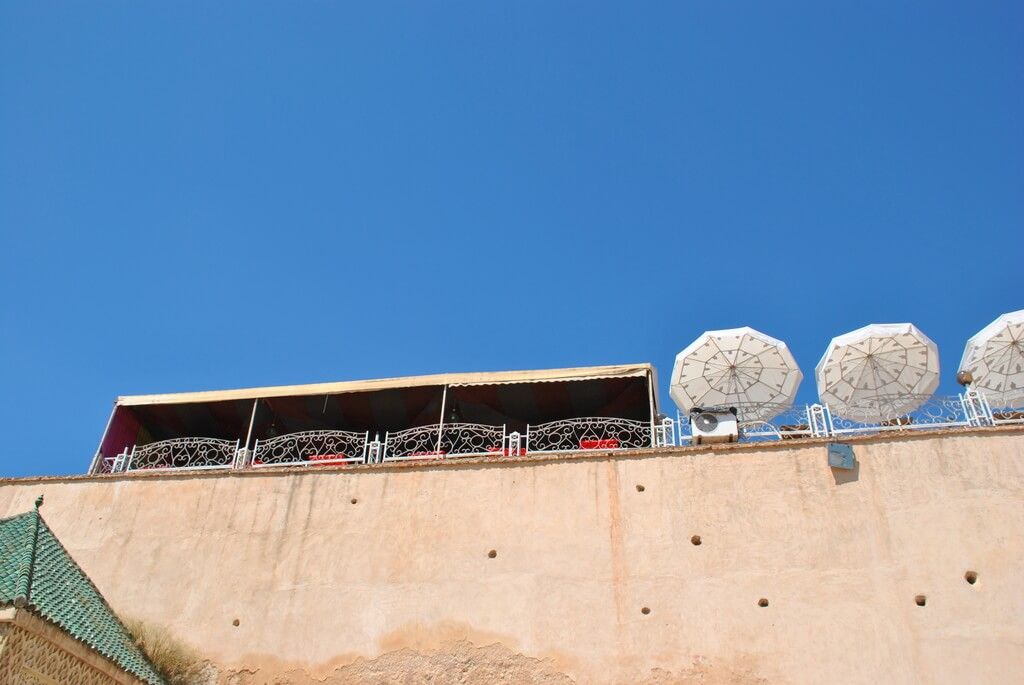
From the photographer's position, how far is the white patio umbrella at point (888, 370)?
51.0 ft

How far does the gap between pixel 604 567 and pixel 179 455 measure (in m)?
7.15

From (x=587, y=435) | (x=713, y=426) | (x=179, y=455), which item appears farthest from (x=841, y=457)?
(x=179, y=455)

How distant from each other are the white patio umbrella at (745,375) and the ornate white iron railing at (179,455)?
7247mm

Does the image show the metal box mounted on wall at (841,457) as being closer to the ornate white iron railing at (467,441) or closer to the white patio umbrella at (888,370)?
the white patio umbrella at (888,370)

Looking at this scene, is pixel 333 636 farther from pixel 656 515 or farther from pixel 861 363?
pixel 861 363

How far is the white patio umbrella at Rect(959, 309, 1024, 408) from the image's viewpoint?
1630 cm

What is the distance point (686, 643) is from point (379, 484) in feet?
15.0

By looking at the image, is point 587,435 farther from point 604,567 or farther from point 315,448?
point 315,448

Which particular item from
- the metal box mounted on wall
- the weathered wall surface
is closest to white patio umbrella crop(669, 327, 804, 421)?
the weathered wall surface

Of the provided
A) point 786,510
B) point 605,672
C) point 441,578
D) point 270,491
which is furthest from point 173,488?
point 786,510

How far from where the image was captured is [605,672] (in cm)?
1110

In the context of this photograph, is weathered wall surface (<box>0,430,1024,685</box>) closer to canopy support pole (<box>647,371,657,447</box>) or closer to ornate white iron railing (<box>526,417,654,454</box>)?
canopy support pole (<box>647,371,657,447</box>)

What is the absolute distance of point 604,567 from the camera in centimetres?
1188

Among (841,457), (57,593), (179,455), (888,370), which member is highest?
(888,370)
